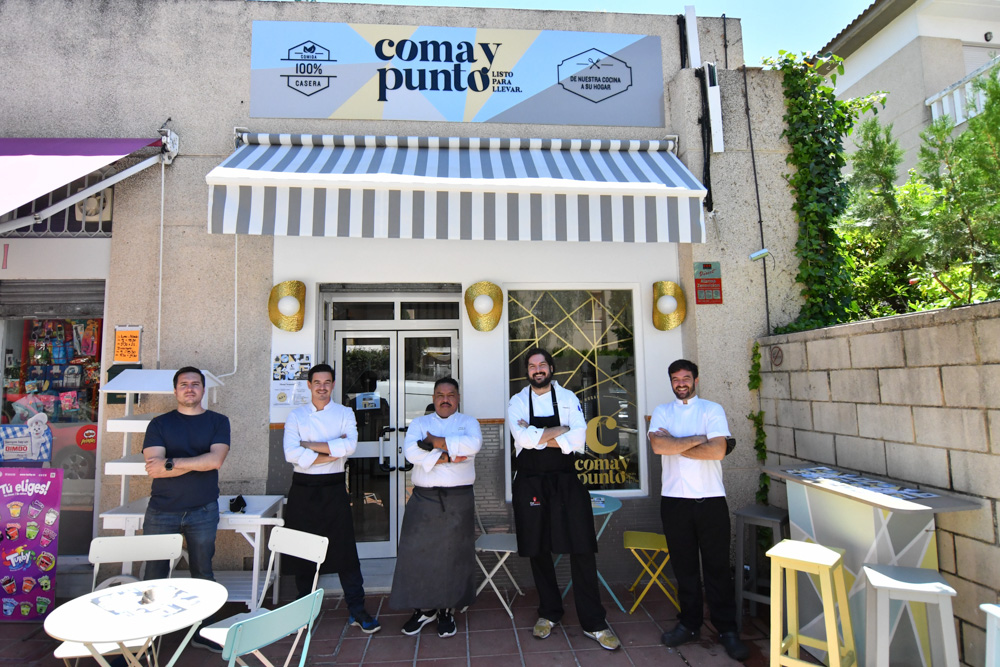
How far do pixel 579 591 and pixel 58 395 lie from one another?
5554mm

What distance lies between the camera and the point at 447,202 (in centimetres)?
471

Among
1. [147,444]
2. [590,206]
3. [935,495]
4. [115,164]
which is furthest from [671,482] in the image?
[115,164]

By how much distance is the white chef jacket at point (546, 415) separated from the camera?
4473 millimetres

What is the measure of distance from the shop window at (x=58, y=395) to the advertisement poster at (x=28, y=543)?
3.08 feet

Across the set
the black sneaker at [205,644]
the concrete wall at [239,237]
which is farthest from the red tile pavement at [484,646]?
the concrete wall at [239,237]

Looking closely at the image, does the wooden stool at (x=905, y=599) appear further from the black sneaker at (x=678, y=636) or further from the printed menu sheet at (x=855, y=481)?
the black sneaker at (x=678, y=636)

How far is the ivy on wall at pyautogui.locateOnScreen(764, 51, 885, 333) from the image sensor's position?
5.97 metres

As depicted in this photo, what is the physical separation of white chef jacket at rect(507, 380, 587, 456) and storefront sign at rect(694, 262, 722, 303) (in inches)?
83.6

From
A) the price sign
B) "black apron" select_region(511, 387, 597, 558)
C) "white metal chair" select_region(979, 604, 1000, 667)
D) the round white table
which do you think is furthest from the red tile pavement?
the price sign

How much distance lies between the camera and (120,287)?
5754 mm

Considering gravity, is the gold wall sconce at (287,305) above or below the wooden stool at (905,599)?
above

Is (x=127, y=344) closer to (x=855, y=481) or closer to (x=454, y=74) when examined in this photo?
(x=454, y=74)

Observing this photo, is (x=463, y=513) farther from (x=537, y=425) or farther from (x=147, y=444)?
(x=147, y=444)

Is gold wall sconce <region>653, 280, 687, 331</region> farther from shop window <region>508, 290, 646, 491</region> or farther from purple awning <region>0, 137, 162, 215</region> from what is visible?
purple awning <region>0, 137, 162, 215</region>
